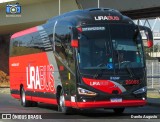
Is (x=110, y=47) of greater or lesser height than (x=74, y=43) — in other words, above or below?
below

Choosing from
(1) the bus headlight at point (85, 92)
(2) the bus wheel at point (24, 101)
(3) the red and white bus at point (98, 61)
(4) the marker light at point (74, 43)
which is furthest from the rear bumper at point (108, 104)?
(2) the bus wheel at point (24, 101)

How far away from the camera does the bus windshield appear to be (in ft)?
49.9

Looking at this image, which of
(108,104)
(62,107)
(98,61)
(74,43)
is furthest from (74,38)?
(62,107)

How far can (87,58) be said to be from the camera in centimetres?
1520

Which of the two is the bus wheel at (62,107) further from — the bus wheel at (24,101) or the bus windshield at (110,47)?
the bus wheel at (24,101)

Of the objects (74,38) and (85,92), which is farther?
(74,38)

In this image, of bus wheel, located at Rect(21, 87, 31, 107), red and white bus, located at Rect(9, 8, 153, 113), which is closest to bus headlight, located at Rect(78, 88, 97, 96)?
red and white bus, located at Rect(9, 8, 153, 113)

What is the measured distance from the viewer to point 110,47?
15445mm

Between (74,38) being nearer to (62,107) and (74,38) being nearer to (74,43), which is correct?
(74,43)

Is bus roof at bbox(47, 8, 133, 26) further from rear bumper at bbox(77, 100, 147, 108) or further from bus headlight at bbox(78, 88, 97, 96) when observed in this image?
rear bumper at bbox(77, 100, 147, 108)

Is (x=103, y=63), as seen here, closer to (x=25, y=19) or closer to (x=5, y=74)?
(x=25, y=19)

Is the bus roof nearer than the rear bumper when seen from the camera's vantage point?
No

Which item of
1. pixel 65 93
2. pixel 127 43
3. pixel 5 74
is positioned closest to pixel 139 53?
pixel 127 43

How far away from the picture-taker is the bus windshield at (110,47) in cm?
1522
